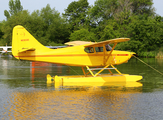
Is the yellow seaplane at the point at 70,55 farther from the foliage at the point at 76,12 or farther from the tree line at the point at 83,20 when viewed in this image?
the foliage at the point at 76,12

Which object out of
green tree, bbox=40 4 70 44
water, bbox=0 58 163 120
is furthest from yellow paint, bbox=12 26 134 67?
green tree, bbox=40 4 70 44

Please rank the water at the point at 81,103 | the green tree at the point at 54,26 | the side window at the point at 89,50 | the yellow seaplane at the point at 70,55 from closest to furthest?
the water at the point at 81,103, the yellow seaplane at the point at 70,55, the side window at the point at 89,50, the green tree at the point at 54,26

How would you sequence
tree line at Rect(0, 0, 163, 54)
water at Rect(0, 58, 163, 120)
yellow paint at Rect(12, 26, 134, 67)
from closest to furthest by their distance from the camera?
1. water at Rect(0, 58, 163, 120)
2. yellow paint at Rect(12, 26, 134, 67)
3. tree line at Rect(0, 0, 163, 54)

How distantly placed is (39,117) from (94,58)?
23.7 ft

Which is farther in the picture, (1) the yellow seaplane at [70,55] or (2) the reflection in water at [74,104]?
(1) the yellow seaplane at [70,55]

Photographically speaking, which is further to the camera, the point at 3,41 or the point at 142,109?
the point at 3,41

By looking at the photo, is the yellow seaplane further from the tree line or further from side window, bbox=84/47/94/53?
the tree line

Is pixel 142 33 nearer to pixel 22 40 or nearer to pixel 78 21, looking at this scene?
pixel 78 21

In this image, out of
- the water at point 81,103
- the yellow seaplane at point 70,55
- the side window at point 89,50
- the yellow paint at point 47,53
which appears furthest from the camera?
the side window at point 89,50

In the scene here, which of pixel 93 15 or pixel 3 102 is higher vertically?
pixel 93 15

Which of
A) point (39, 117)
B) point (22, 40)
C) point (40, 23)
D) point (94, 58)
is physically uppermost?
point (40, 23)

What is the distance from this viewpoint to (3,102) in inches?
332

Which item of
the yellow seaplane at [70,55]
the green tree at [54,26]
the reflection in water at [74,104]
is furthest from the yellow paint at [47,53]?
the green tree at [54,26]

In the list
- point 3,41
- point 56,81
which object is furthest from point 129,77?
point 3,41
